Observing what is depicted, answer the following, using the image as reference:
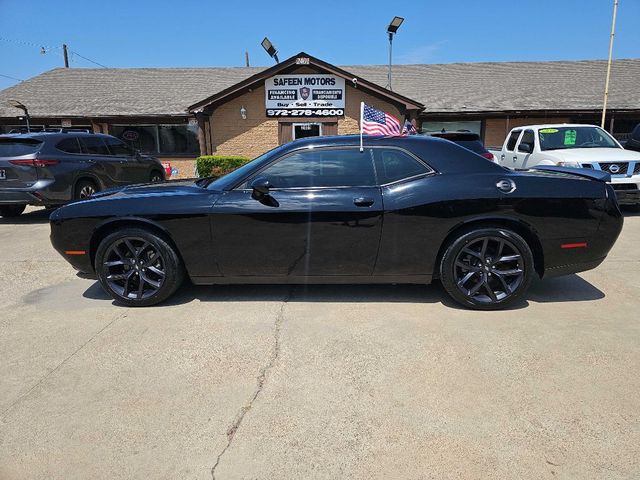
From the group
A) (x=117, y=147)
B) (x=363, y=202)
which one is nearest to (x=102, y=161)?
(x=117, y=147)

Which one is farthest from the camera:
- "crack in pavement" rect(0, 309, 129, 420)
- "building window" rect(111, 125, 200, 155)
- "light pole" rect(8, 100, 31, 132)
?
"building window" rect(111, 125, 200, 155)

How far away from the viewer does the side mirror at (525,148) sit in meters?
8.99

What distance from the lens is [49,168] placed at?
782 centimetres

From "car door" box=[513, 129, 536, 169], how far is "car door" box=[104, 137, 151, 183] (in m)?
8.55

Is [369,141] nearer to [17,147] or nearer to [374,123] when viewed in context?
[374,123]

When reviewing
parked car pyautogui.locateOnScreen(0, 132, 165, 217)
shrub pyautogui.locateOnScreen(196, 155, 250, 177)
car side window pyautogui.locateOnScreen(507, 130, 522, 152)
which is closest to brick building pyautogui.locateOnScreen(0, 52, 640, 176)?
shrub pyautogui.locateOnScreen(196, 155, 250, 177)

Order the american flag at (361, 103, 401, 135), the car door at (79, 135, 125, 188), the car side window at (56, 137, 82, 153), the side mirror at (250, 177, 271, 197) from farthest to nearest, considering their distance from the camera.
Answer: the car door at (79, 135, 125, 188), the car side window at (56, 137, 82, 153), the american flag at (361, 103, 401, 135), the side mirror at (250, 177, 271, 197)

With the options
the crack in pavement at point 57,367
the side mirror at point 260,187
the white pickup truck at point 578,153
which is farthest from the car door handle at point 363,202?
the white pickup truck at point 578,153

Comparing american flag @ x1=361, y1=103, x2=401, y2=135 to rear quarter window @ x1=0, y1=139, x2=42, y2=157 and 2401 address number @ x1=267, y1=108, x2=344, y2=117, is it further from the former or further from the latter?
2401 address number @ x1=267, y1=108, x2=344, y2=117

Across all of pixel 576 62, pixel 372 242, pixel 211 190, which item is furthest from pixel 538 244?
pixel 576 62

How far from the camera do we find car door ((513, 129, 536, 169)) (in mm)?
8961

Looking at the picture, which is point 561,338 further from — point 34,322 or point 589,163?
point 589,163

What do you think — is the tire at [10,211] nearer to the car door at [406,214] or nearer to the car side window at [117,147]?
the car side window at [117,147]

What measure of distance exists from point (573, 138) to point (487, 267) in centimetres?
668
